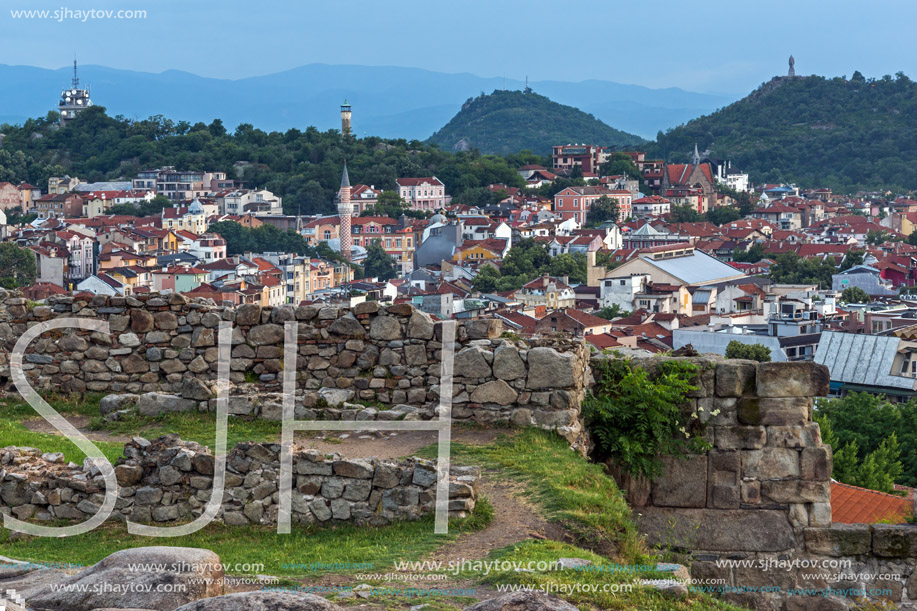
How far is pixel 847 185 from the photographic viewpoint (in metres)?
135

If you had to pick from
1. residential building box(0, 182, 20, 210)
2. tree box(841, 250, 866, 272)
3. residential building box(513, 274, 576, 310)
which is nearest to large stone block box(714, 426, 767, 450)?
residential building box(513, 274, 576, 310)

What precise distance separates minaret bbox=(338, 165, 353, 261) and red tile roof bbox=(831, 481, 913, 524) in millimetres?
76675

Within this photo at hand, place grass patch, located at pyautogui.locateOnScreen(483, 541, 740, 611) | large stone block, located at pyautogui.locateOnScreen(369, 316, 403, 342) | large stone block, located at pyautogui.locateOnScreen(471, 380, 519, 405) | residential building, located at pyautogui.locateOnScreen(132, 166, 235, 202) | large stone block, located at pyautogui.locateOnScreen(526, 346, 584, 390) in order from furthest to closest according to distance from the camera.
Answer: residential building, located at pyautogui.locateOnScreen(132, 166, 235, 202) → large stone block, located at pyautogui.locateOnScreen(369, 316, 403, 342) → large stone block, located at pyautogui.locateOnScreen(471, 380, 519, 405) → large stone block, located at pyautogui.locateOnScreen(526, 346, 584, 390) → grass patch, located at pyautogui.locateOnScreen(483, 541, 740, 611)

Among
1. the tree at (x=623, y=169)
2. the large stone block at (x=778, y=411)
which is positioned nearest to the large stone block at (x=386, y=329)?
the large stone block at (x=778, y=411)

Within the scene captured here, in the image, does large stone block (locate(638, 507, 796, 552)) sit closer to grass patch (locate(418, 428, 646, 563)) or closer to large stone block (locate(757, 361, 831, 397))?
grass patch (locate(418, 428, 646, 563))

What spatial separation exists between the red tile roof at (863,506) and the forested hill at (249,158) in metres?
98.0

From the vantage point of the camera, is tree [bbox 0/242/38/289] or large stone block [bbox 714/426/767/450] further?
tree [bbox 0/242/38/289]

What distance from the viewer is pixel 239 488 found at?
19.9 feet

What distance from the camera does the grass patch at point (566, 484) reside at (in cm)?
593

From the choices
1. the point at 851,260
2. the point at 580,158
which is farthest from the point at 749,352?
the point at 580,158

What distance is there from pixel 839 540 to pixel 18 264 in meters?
59.6

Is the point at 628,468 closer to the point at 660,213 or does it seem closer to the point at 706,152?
the point at 660,213

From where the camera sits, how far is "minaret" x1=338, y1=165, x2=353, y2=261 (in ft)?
294

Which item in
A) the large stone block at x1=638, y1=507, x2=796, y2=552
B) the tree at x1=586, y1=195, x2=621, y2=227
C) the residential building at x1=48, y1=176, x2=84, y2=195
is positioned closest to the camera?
the large stone block at x1=638, y1=507, x2=796, y2=552
